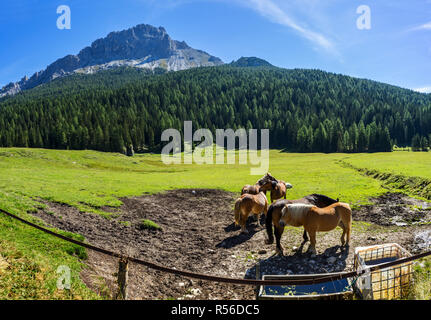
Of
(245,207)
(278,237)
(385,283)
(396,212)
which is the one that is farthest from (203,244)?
(396,212)

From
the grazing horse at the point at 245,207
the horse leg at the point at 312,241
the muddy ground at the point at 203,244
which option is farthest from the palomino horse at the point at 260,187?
the horse leg at the point at 312,241

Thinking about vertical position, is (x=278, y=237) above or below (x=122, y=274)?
below

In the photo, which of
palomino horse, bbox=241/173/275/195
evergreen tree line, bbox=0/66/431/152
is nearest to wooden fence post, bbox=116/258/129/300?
palomino horse, bbox=241/173/275/195

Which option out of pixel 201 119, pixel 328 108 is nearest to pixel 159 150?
pixel 201 119

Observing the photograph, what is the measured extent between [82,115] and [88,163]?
→ 292 ft

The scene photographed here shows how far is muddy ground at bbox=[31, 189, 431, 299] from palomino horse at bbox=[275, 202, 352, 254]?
1.32 meters

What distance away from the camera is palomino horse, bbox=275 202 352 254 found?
11641 millimetres

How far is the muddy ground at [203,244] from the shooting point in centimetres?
939

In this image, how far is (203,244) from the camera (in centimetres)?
1429

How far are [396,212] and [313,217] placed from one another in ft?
35.0

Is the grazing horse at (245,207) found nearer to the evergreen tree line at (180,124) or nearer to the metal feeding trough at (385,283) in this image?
the metal feeding trough at (385,283)

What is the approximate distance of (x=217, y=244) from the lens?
14.3 metres

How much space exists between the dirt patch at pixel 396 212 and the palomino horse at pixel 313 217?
6068 mm

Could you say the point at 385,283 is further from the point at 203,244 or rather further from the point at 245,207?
the point at 203,244
